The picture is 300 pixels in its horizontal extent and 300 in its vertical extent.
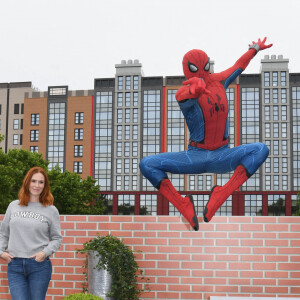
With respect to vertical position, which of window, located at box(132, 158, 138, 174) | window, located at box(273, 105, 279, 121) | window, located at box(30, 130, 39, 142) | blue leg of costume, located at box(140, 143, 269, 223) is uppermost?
window, located at box(273, 105, 279, 121)

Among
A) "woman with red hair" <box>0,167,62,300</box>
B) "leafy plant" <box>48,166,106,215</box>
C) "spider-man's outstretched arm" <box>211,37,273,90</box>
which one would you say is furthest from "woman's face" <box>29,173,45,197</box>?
"leafy plant" <box>48,166,106,215</box>

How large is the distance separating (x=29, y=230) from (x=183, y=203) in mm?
3026

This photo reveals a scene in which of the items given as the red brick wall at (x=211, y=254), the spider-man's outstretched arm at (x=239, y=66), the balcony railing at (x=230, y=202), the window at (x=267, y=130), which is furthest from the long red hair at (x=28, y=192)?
the window at (x=267, y=130)

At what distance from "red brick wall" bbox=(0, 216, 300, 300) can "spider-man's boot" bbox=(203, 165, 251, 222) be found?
0.20 m

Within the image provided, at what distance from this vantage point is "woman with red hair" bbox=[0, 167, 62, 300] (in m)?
3.90

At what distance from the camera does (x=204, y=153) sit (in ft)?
22.4

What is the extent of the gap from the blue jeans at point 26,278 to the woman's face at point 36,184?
1.89 ft

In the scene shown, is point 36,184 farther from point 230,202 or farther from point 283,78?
point 283,78

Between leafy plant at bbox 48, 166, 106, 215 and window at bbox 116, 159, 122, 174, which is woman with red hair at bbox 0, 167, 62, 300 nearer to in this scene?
leafy plant at bbox 48, 166, 106, 215

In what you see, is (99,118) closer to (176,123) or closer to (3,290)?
(176,123)

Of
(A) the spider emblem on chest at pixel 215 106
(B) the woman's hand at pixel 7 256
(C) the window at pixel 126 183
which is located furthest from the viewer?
(C) the window at pixel 126 183

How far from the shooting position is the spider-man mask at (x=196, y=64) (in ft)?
22.6

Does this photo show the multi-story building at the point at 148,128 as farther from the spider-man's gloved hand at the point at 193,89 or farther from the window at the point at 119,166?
the spider-man's gloved hand at the point at 193,89

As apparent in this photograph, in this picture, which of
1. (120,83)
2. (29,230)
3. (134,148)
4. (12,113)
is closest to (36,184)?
(29,230)
